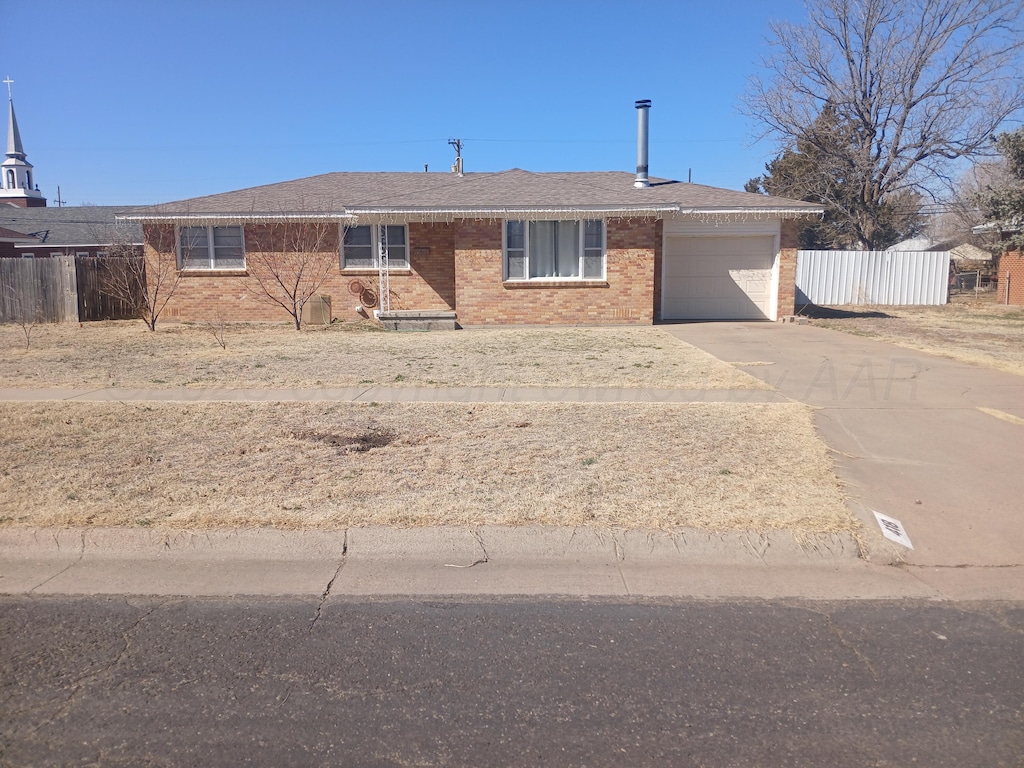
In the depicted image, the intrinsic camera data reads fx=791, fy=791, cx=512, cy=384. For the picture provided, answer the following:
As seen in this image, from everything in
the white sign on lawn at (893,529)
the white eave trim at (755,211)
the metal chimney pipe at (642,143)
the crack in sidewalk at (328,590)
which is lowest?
the crack in sidewalk at (328,590)

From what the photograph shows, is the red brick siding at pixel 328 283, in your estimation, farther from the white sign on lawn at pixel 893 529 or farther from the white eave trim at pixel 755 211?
the white sign on lawn at pixel 893 529

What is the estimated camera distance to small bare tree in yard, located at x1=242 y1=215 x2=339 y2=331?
65.6 feet

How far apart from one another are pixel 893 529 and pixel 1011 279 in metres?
28.4

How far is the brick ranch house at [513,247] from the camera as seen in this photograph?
1903cm

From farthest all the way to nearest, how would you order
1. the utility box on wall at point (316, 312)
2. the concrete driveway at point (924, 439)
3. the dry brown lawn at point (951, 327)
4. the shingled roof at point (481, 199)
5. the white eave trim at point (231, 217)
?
the utility box on wall at point (316, 312) → the white eave trim at point (231, 217) → the shingled roof at point (481, 199) → the dry brown lawn at point (951, 327) → the concrete driveway at point (924, 439)

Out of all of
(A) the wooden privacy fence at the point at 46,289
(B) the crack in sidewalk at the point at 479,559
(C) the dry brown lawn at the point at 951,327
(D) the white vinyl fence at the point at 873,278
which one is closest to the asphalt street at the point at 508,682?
(B) the crack in sidewalk at the point at 479,559

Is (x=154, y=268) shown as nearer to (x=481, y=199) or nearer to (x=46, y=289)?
(x=46, y=289)

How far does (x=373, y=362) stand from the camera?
504 inches

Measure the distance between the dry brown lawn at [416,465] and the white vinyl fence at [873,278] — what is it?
20.5m

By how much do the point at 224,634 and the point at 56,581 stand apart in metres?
1.48

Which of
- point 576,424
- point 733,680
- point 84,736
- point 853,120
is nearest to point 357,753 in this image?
point 84,736

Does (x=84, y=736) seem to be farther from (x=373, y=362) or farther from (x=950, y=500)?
(x=373, y=362)

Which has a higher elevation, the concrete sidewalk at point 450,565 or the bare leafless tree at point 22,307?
the bare leafless tree at point 22,307

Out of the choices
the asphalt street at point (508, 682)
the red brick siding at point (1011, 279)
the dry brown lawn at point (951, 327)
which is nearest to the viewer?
the asphalt street at point (508, 682)
